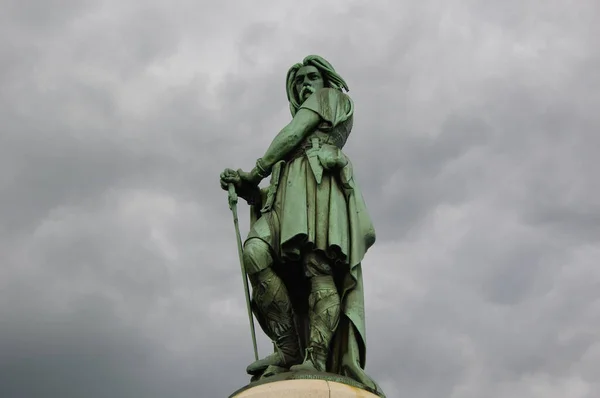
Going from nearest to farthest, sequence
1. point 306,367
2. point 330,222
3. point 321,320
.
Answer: point 306,367, point 321,320, point 330,222

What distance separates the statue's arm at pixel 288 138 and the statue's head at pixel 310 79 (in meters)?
0.88

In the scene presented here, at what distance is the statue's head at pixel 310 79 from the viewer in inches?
533

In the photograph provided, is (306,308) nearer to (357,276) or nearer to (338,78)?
(357,276)

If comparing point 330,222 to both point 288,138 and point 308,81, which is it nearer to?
point 288,138

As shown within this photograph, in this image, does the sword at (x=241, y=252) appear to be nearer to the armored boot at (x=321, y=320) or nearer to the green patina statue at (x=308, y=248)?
the green patina statue at (x=308, y=248)

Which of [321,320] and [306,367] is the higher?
[321,320]

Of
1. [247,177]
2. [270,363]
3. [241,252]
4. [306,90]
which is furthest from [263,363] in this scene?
[306,90]

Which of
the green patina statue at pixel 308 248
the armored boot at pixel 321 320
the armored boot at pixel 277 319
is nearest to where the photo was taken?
the armored boot at pixel 321 320

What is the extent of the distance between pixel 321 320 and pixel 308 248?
3.11ft

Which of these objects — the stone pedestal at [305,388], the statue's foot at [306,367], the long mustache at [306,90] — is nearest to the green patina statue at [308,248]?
the statue's foot at [306,367]

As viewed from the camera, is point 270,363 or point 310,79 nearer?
point 270,363

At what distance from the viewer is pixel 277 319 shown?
461 inches

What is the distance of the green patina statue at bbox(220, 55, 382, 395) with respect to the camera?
452 inches

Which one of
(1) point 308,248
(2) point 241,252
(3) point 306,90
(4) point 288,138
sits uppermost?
(3) point 306,90
